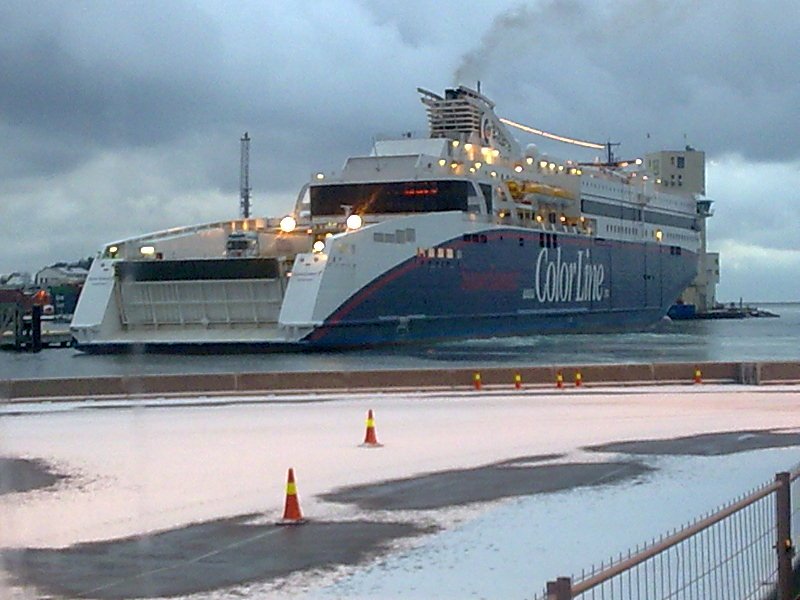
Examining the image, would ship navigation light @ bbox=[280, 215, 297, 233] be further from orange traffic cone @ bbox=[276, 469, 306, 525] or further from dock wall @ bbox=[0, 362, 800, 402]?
orange traffic cone @ bbox=[276, 469, 306, 525]

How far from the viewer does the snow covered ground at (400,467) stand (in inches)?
346

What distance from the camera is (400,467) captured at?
44.9ft

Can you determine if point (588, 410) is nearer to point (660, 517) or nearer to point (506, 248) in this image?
point (660, 517)

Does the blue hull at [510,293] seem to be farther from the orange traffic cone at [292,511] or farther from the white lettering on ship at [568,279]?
the orange traffic cone at [292,511]

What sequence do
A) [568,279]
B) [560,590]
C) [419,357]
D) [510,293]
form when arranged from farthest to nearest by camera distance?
1. [568,279]
2. [510,293]
3. [419,357]
4. [560,590]

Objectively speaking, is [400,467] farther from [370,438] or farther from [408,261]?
[408,261]

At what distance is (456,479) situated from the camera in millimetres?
12711

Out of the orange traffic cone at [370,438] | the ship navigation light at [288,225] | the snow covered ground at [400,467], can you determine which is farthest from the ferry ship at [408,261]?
the orange traffic cone at [370,438]

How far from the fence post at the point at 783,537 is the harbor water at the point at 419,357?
93.3 feet

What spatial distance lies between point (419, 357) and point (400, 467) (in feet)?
101

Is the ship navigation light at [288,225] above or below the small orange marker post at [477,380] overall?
above

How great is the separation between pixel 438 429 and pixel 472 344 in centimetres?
3529

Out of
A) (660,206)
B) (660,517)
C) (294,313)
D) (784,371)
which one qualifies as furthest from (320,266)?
(660,206)

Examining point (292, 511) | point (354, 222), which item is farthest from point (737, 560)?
point (354, 222)
